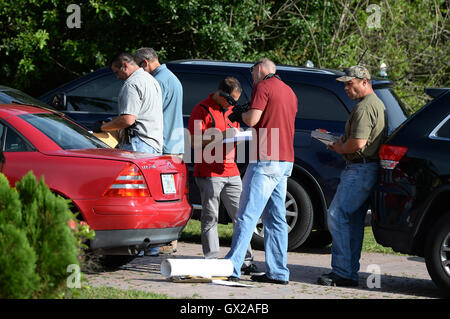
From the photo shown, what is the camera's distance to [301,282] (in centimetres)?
747

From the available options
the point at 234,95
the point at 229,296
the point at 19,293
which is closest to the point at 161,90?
the point at 234,95

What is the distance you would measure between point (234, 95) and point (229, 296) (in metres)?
2.03

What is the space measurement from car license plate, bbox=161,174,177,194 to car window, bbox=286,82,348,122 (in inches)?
95.2

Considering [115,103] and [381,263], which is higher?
[115,103]

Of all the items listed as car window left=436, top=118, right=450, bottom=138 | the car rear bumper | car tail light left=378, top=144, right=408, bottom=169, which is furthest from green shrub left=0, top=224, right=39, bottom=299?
car window left=436, top=118, right=450, bottom=138

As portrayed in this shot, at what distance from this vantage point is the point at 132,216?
22.2 ft

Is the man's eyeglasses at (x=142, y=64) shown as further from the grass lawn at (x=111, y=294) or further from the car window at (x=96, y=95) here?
the grass lawn at (x=111, y=294)

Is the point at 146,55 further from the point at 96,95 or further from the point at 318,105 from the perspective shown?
the point at 318,105

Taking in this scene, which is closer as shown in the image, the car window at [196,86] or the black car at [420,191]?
the black car at [420,191]

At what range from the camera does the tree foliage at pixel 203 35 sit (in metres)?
12.6

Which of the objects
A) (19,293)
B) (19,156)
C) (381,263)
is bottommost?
(381,263)

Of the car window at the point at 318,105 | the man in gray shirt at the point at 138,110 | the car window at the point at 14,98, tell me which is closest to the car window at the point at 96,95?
the car window at the point at 14,98

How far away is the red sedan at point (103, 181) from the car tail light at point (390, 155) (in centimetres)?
182

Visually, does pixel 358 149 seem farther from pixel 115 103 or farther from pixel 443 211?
pixel 115 103
